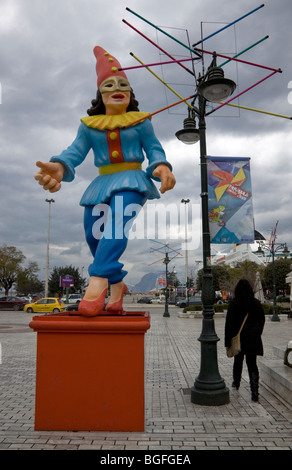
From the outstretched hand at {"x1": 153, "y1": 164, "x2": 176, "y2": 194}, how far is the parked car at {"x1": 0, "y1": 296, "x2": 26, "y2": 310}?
89.1 feet

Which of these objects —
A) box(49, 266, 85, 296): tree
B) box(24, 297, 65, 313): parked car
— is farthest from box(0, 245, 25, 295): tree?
box(24, 297, 65, 313): parked car

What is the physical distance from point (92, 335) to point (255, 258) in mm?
54589

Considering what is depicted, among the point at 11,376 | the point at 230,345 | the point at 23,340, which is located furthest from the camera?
the point at 23,340

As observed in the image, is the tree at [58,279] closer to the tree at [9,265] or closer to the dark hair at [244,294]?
the tree at [9,265]

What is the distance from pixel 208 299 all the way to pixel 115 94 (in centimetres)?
299

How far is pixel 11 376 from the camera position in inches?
257

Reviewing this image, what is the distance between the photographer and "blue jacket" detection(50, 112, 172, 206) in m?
4.43

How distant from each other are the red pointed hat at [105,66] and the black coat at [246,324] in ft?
11.2

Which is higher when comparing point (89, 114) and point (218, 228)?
point (89, 114)

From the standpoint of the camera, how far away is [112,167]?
4609 mm

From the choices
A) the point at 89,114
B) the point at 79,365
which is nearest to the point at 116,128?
the point at 89,114

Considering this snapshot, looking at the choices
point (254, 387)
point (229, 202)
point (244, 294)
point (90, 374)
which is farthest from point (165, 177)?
point (254, 387)

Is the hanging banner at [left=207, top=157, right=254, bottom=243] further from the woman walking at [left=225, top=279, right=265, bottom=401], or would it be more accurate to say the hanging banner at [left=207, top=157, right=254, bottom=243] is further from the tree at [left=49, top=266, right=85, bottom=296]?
the tree at [left=49, top=266, right=85, bottom=296]
